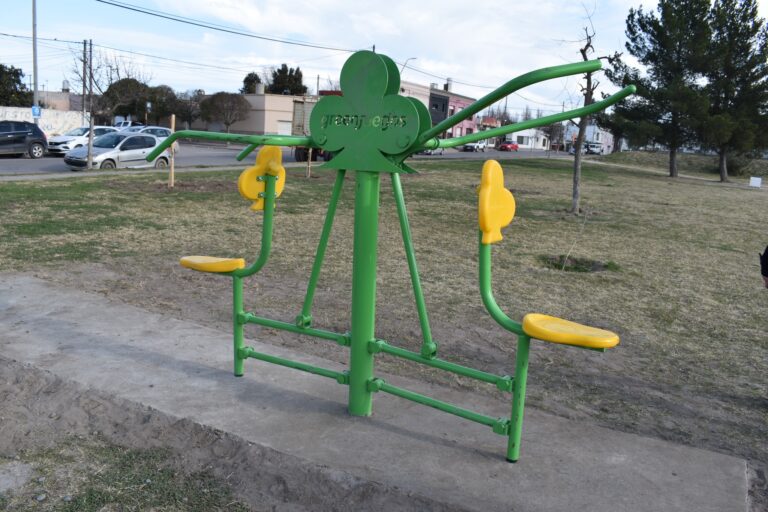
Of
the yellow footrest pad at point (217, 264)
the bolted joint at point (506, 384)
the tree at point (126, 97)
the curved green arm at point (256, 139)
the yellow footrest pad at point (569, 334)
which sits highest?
the tree at point (126, 97)

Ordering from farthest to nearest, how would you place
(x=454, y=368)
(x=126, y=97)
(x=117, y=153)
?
(x=126, y=97), (x=117, y=153), (x=454, y=368)

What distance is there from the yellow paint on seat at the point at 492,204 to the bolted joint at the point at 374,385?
1035mm

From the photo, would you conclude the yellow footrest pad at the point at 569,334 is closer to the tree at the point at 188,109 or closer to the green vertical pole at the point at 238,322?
the green vertical pole at the point at 238,322

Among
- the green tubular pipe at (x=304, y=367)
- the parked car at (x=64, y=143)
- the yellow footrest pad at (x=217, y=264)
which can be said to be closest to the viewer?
the green tubular pipe at (x=304, y=367)

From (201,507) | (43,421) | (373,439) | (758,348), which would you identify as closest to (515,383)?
(373,439)

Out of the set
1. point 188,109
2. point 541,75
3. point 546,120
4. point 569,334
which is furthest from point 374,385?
point 188,109

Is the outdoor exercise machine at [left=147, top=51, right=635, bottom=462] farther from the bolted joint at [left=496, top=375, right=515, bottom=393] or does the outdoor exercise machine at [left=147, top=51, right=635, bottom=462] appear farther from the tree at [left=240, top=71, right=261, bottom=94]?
the tree at [left=240, top=71, right=261, bottom=94]

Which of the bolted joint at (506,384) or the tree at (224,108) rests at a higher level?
the tree at (224,108)

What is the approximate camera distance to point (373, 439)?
332 cm

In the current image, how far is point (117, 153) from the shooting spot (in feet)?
65.1

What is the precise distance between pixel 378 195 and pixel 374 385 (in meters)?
1.01

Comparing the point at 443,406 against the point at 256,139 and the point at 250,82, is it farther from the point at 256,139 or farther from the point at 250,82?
the point at 250,82

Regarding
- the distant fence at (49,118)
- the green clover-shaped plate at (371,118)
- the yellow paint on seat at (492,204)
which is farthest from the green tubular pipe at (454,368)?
the distant fence at (49,118)

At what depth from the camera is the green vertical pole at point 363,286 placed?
11.2 ft
